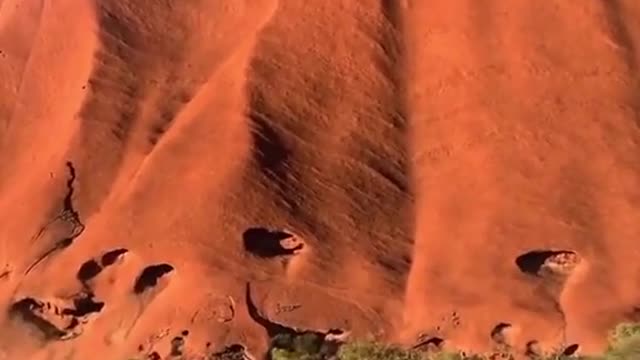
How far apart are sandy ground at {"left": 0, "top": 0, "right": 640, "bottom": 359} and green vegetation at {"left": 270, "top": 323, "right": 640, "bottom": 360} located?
11.0 inches

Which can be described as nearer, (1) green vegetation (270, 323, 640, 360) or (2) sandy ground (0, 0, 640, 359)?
(1) green vegetation (270, 323, 640, 360)

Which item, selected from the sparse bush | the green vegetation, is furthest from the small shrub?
the sparse bush

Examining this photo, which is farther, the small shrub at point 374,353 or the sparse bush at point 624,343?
the small shrub at point 374,353

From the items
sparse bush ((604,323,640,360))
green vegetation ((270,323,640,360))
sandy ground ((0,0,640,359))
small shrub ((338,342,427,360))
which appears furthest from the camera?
sandy ground ((0,0,640,359))

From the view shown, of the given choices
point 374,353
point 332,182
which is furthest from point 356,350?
point 332,182

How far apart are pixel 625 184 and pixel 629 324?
2.84 metres

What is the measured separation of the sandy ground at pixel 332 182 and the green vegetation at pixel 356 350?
0.28 meters

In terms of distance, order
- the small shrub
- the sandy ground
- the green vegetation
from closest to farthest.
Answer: the green vegetation
the small shrub
the sandy ground

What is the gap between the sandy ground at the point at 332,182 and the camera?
2542 cm

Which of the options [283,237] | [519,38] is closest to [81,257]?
[283,237]

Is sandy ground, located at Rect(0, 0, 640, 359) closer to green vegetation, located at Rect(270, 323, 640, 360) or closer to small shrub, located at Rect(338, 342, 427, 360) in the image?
green vegetation, located at Rect(270, 323, 640, 360)

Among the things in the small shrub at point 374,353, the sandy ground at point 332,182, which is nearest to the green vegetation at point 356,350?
the small shrub at point 374,353

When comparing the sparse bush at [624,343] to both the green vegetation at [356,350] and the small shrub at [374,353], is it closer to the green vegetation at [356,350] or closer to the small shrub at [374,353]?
the green vegetation at [356,350]

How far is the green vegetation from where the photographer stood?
2333 centimetres
